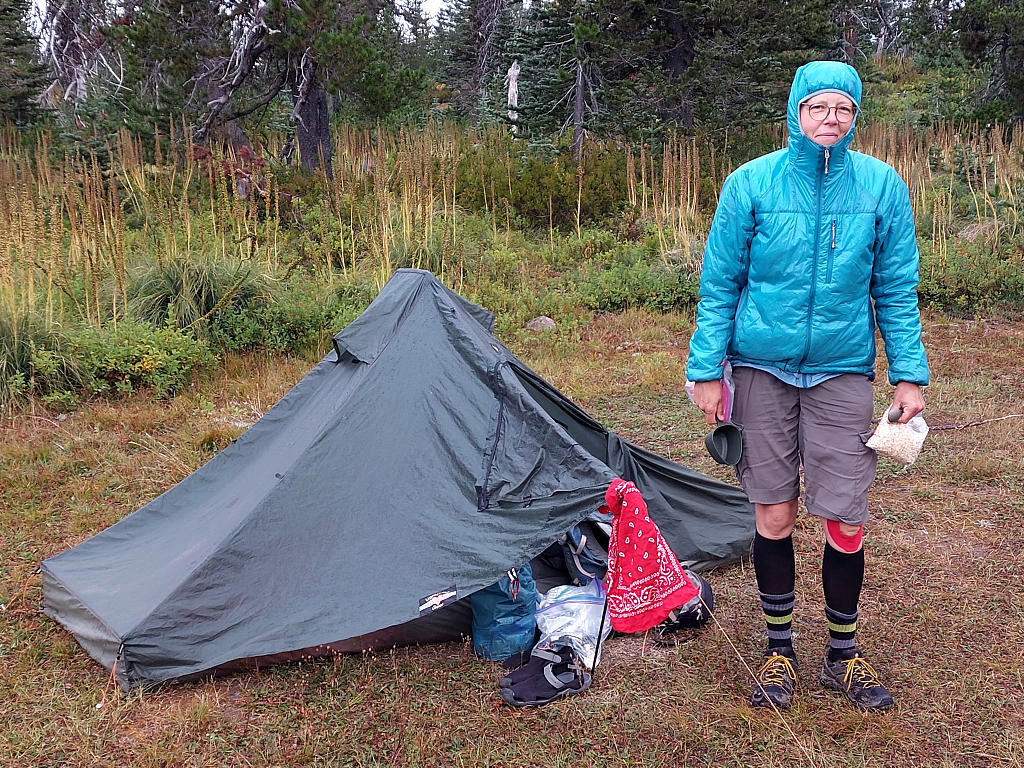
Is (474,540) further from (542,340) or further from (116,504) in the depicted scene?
(542,340)

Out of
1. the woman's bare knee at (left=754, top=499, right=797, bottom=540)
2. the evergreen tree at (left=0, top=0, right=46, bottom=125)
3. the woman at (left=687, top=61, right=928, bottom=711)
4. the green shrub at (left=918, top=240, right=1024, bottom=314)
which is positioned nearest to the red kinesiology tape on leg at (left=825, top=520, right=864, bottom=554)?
the woman at (left=687, top=61, right=928, bottom=711)

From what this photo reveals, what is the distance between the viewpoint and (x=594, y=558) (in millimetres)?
3537

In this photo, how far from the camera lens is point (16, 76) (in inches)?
561

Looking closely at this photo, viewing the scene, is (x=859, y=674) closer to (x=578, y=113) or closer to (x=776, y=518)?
(x=776, y=518)

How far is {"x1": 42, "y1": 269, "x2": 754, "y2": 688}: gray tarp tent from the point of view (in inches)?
118

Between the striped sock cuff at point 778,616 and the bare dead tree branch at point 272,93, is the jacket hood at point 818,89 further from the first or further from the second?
the bare dead tree branch at point 272,93

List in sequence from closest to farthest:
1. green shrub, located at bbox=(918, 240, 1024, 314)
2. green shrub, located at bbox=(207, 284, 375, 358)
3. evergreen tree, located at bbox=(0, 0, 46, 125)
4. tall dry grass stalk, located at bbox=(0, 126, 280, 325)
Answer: tall dry grass stalk, located at bbox=(0, 126, 280, 325) < green shrub, located at bbox=(207, 284, 375, 358) < green shrub, located at bbox=(918, 240, 1024, 314) < evergreen tree, located at bbox=(0, 0, 46, 125)

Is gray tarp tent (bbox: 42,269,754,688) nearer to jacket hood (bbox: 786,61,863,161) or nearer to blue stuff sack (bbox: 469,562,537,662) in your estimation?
blue stuff sack (bbox: 469,562,537,662)

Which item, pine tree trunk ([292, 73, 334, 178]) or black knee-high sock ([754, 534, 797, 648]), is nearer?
black knee-high sock ([754, 534, 797, 648])

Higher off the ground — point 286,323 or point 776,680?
point 286,323

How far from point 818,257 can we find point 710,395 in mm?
501

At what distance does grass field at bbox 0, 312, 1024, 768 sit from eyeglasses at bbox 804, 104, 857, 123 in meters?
1.75

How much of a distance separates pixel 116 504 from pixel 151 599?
5.71ft

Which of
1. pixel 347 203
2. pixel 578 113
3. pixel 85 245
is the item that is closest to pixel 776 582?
pixel 85 245
